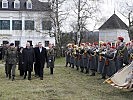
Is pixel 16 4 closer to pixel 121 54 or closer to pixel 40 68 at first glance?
pixel 40 68

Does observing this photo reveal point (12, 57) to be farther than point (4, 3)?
No

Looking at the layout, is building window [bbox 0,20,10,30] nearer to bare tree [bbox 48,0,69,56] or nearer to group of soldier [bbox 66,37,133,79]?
bare tree [bbox 48,0,69,56]

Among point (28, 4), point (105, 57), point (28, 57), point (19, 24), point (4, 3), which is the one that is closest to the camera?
point (105, 57)

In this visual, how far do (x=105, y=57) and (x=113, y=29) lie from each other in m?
53.7

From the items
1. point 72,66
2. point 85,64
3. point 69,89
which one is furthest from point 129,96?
point 72,66

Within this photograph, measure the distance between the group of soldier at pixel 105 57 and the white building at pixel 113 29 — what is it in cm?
4638

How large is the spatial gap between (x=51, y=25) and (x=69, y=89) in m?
32.8

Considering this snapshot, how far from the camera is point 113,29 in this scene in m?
69.9

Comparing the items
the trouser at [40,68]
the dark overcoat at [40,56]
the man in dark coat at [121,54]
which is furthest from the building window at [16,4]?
the man in dark coat at [121,54]

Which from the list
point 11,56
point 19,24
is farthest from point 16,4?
point 11,56

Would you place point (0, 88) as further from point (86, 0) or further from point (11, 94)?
point (86, 0)

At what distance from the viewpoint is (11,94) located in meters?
12.8

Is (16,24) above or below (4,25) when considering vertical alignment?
above

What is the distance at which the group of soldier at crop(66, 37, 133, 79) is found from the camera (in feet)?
48.5
